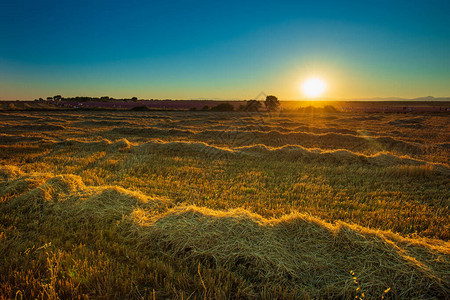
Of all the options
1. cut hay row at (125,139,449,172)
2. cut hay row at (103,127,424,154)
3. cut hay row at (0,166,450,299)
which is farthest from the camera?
cut hay row at (103,127,424,154)

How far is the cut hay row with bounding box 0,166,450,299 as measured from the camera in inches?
105

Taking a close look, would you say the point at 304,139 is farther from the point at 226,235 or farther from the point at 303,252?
the point at 226,235

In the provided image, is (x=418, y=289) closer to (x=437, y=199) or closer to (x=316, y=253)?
(x=316, y=253)

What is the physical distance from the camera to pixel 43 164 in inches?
334

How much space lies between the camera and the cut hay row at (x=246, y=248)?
268 cm

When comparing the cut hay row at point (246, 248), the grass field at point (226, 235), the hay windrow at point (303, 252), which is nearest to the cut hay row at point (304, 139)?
the grass field at point (226, 235)

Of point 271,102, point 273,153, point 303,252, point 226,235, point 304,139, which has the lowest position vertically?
point 303,252

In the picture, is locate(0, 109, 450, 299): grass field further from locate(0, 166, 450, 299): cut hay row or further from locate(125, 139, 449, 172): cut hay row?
locate(125, 139, 449, 172): cut hay row

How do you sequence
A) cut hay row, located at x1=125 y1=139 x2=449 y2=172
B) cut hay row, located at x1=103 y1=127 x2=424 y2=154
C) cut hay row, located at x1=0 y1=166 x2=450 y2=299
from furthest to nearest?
cut hay row, located at x1=103 y1=127 x2=424 y2=154, cut hay row, located at x1=125 y1=139 x2=449 y2=172, cut hay row, located at x1=0 y1=166 x2=450 y2=299

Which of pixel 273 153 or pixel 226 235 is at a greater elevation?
pixel 273 153

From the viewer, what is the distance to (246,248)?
3.27m

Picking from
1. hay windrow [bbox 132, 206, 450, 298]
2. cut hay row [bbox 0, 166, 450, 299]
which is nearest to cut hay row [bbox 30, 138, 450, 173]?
cut hay row [bbox 0, 166, 450, 299]

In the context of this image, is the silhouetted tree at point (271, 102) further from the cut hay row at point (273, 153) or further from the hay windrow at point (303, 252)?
the hay windrow at point (303, 252)

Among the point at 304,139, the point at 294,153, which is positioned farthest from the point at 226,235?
the point at 304,139
